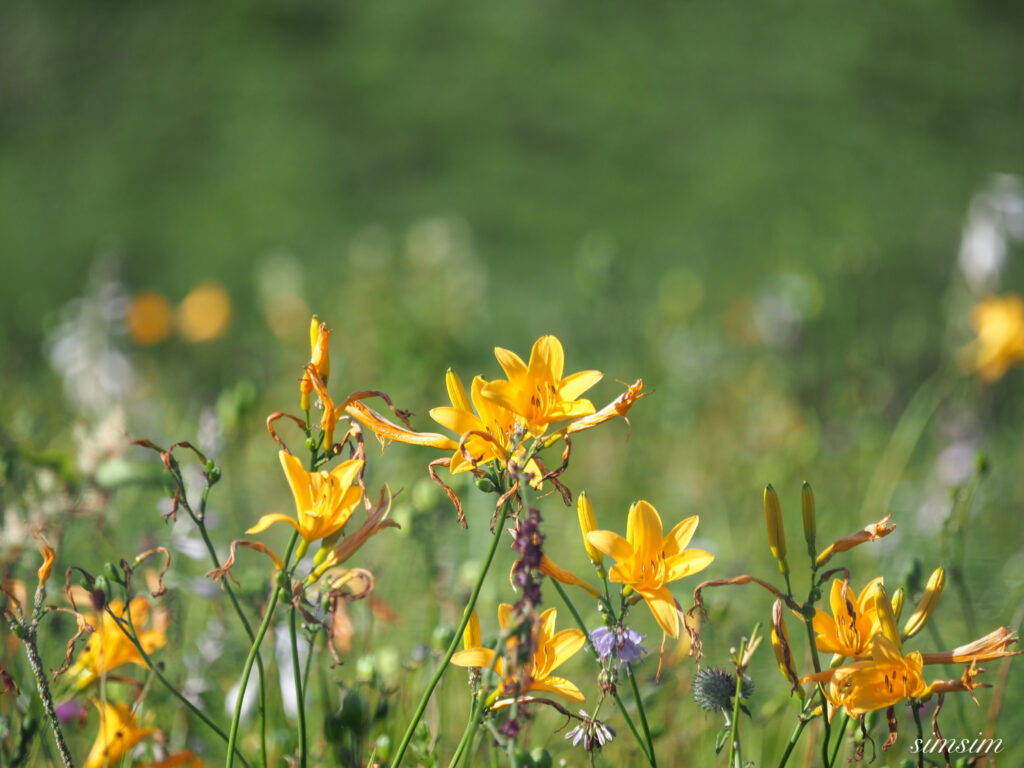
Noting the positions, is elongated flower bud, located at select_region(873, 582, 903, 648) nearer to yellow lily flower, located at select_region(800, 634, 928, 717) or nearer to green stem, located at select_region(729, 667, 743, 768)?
yellow lily flower, located at select_region(800, 634, 928, 717)

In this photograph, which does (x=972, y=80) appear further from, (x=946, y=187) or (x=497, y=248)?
(x=497, y=248)

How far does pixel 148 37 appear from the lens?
5.43 metres

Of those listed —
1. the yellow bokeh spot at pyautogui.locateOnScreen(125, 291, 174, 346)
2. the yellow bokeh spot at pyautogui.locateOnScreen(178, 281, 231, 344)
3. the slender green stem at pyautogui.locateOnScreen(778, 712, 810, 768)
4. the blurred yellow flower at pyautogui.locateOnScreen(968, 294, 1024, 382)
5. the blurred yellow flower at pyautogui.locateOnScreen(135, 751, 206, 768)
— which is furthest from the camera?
the yellow bokeh spot at pyautogui.locateOnScreen(178, 281, 231, 344)

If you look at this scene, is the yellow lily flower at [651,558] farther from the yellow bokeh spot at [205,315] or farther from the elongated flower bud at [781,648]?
the yellow bokeh spot at [205,315]

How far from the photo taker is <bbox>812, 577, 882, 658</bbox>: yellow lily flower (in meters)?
0.69

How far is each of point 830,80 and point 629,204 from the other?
1370mm

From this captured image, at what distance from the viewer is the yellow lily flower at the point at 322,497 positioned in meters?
0.67

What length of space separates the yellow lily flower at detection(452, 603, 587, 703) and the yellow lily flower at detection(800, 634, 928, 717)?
0.58ft

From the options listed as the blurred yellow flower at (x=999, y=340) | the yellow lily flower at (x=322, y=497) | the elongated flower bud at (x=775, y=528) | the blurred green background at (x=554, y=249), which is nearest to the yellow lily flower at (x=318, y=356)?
the yellow lily flower at (x=322, y=497)

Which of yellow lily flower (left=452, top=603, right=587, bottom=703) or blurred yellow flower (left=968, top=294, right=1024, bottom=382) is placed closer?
yellow lily flower (left=452, top=603, right=587, bottom=703)

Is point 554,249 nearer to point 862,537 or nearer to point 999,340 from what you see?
point 999,340

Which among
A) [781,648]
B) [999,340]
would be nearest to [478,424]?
[781,648]

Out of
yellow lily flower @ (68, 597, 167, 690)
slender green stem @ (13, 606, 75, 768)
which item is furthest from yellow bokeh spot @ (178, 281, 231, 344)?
Result: slender green stem @ (13, 606, 75, 768)

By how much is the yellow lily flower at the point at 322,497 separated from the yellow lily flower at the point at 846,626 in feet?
1.18
